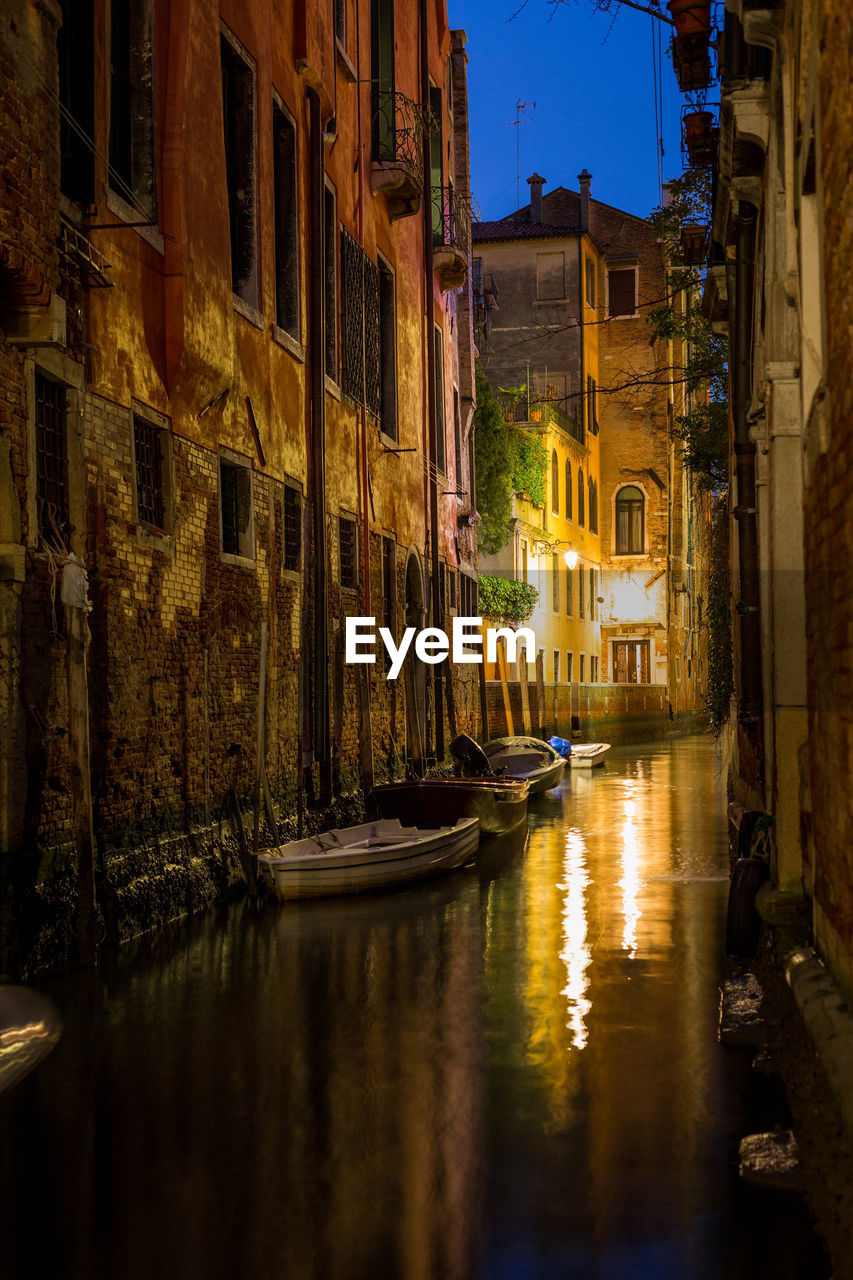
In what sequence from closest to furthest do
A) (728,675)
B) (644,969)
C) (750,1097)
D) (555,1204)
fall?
(555,1204) → (750,1097) → (644,969) → (728,675)

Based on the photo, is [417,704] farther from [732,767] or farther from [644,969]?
[644,969]

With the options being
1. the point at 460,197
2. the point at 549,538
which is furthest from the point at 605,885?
the point at 549,538

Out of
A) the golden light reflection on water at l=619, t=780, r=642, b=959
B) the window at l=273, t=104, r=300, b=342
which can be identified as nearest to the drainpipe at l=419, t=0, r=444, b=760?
the golden light reflection on water at l=619, t=780, r=642, b=959

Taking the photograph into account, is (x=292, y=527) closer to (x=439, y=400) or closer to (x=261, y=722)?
(x=261, y=722)

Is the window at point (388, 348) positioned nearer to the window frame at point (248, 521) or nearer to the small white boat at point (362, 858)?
the window frame at point (248, 521)

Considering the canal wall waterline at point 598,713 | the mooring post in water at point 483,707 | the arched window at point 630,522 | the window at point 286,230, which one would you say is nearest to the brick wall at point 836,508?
the window at point 286,230

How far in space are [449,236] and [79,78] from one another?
47.5 ft

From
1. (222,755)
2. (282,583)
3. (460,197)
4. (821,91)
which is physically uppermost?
(460,197)

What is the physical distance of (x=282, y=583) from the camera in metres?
14.4

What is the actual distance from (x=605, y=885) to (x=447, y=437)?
475 inches

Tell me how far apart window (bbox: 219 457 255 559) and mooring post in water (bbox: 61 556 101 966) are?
4115 millimetres

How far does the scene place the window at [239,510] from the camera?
13086 millimetres

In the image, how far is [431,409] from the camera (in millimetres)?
22500

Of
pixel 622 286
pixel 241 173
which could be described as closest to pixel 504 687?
pixel 241 173
